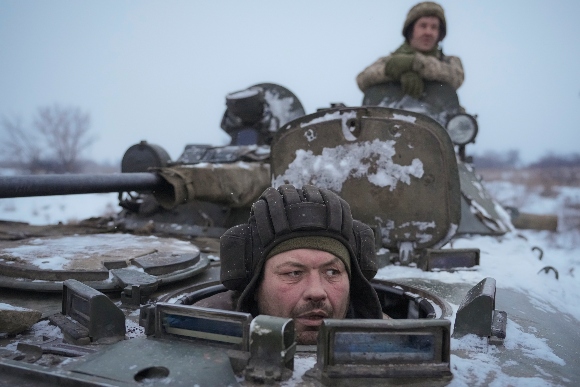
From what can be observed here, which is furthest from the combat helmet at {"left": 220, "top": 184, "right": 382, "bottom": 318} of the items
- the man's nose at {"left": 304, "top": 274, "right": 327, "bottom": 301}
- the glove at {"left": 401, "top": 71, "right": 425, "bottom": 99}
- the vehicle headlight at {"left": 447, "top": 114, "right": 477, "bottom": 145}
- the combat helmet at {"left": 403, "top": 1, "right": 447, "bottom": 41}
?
the combat helmet at {"left": 403, "top": 1, "right": 447, "bottom": 41}

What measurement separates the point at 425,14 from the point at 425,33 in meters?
0.23

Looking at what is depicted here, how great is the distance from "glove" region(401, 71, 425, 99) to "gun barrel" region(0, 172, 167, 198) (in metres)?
2.97

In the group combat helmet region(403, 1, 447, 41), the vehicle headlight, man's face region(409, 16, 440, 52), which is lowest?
the vehicle headlight

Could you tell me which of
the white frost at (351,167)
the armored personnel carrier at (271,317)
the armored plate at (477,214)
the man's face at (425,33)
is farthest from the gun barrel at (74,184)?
the man's face at (425,33)

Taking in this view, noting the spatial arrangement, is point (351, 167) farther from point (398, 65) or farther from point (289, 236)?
point (398, 65)

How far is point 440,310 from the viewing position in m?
2.31

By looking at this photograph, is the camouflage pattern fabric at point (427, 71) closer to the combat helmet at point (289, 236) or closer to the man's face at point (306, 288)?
the combat helmet at point (289, 236)

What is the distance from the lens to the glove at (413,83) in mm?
5746

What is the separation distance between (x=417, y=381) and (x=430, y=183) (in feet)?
7.49

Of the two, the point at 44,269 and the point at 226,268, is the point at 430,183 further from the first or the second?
the point at 44,269

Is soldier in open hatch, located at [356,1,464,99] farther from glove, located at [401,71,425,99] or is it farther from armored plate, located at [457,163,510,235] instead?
armored plate, located at [457,163,510,235]

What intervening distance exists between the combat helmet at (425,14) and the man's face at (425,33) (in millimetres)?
58

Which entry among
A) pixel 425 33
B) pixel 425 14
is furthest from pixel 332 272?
pixel 425 14

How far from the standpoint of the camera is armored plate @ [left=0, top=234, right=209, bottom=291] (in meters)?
2.45
